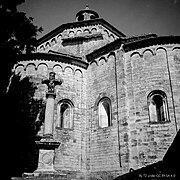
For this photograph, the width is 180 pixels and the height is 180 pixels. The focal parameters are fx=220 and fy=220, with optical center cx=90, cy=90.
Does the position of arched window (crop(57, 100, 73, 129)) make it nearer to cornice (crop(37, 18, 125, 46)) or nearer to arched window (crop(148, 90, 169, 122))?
arched window (crop(148, 90, 169, 122))

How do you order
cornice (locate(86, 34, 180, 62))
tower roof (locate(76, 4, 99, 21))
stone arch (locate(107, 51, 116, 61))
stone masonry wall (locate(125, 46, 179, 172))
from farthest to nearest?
tower roof (locate(76, 4, 99, 21)) < stone arch (locate(107, 51, 116, 61)) < cornice (locate(86, 34, 180, 62)) < stone masonry wall (locate(125, 46, 179, 172))

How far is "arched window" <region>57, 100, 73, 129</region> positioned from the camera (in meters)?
13.4

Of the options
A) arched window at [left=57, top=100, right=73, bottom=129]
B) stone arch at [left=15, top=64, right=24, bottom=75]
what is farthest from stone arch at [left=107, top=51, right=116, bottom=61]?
stone arch at [left=15, top=64, right=24, bottom=75]

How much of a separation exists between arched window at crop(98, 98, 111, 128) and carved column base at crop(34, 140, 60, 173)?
453cm

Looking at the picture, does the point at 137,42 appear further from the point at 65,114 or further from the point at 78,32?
the point at 78,32

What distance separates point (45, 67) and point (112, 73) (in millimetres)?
4400

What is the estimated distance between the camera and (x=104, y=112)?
43.9 feet

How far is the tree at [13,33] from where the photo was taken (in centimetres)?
941

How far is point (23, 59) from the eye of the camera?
1448 centimetres

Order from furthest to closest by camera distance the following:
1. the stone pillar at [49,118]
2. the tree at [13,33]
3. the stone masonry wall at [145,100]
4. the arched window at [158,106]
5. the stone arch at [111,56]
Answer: the stone arch at [111,56] → the arched window at [158,106] → the stone masonry wall at [145,100] → the stone pillar at [49,118] → the tree at [13,33]

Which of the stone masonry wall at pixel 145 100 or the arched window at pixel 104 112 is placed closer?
the stone masonry wall at pixel 145 100

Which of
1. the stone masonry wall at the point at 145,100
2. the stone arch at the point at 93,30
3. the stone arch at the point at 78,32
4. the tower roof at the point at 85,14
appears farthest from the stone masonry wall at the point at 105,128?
the tower roof at the point at 85,14

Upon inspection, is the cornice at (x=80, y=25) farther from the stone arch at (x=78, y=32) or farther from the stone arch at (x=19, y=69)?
the stone arch at (x=19, y=69)

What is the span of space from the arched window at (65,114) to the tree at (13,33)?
4344 millimetres
